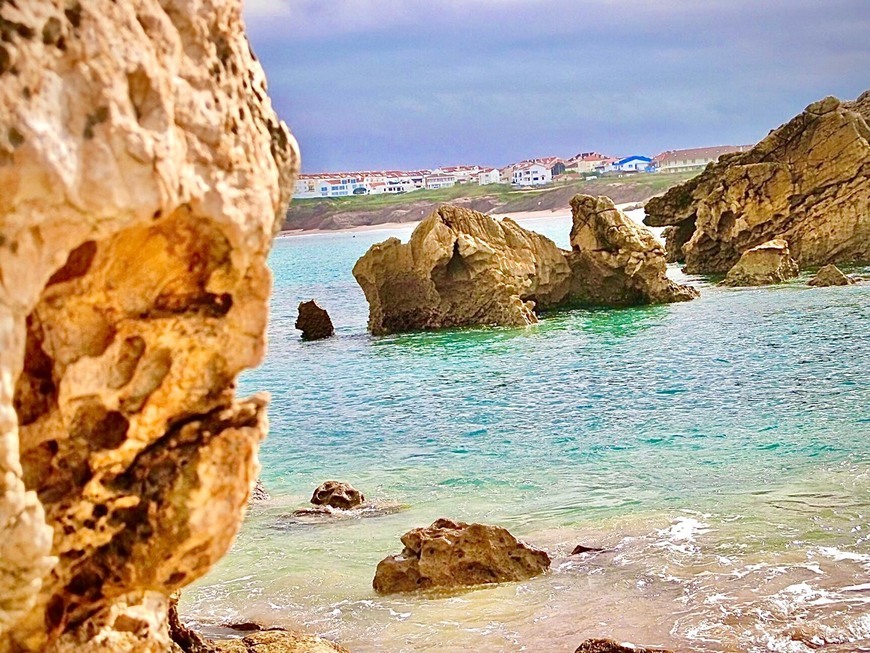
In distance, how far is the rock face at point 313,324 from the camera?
141ft

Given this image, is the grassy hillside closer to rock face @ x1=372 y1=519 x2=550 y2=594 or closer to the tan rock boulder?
the tan rock boulder

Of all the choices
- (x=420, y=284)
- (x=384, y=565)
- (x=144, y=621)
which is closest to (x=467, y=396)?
(x=420, y=284)

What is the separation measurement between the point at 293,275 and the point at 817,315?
64296 millimetres

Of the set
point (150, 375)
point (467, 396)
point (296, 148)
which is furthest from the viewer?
point (467, 396)

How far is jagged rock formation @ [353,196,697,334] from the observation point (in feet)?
130

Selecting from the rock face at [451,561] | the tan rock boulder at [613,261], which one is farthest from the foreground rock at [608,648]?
the tan rock boulder at [613,261]

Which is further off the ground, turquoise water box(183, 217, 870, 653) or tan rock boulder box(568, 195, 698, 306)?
tan rock boulder box(568, 195, 698, 306)

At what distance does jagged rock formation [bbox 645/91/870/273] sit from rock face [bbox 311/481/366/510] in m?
39.9

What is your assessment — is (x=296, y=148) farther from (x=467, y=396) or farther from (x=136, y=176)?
(x=467, y=396)

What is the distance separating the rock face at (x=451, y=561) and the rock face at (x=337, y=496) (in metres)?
4.43

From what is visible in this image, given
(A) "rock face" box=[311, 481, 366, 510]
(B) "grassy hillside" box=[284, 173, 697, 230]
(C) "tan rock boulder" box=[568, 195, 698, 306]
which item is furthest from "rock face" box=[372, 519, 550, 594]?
(B) "grassy hillside" box=[284, 173, 697, 230]

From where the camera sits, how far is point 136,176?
3.73m

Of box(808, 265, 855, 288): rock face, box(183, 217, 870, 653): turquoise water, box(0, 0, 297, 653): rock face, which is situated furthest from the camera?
box(808, 265, 855, 288): rock face

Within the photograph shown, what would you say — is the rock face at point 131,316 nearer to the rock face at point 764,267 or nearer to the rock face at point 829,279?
the rock face at point 829,279
